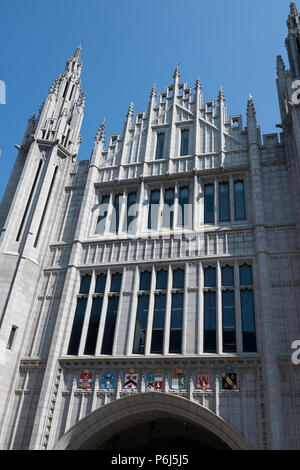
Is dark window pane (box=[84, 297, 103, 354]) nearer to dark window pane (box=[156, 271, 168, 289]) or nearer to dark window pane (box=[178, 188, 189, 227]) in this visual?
dark window pane (box=[156, 271, 168, 289])

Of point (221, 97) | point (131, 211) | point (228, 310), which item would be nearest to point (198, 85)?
point (221, 97)

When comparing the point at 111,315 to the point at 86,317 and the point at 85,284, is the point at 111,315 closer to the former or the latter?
the point at 86,317

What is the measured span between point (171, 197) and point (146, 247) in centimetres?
359

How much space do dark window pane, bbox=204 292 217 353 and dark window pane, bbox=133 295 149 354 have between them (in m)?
2.72

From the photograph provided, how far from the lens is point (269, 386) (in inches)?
579

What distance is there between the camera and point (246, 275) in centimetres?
1820

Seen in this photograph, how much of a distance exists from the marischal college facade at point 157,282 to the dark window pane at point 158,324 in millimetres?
62

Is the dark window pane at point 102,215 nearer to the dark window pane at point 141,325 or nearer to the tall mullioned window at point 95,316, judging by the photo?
the tall mullioned window at point 95,316

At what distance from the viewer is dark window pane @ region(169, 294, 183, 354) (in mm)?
17172

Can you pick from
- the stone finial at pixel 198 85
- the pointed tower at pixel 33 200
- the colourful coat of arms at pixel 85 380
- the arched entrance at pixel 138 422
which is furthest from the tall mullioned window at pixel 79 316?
A: the stone finial at pixel 198 85

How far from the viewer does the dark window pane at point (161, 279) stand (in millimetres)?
19062
